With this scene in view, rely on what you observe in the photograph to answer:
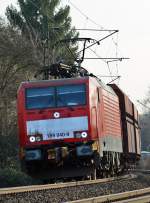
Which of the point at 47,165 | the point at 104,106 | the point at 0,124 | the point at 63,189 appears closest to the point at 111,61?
the point at 0,124

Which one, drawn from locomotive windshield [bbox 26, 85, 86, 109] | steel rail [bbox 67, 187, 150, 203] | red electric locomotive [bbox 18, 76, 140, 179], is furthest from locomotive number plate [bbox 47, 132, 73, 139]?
steel rail [bbox 67, 187, 150, 203]

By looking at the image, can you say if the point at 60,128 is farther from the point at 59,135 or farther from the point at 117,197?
the point at 117,197

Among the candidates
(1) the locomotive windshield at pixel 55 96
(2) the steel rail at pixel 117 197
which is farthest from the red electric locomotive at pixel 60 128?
(2) the steel rail at pixel 117 197

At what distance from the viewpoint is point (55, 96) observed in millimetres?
21031

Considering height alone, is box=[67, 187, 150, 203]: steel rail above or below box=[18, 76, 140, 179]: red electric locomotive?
below

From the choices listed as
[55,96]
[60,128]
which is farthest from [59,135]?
[55,96]

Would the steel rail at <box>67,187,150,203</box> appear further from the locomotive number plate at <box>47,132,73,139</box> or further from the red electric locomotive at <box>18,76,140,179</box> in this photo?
the locomotive number plate at <box>47,132,73,139</box>

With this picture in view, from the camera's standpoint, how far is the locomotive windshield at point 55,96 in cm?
2097

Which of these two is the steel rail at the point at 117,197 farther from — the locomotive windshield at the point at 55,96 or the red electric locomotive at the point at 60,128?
the locomotive windshield at the point at 55,96

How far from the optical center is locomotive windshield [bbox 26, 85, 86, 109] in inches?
826

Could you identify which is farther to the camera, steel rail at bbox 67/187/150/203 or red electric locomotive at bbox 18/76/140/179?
red electric locomotive at bbox 18/76/140/179

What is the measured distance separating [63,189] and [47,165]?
2.69 meters

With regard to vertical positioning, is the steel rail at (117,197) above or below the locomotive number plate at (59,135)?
below

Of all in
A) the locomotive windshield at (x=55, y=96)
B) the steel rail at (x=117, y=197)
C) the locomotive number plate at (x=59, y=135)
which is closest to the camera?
the steel rail at (x=117, y=197)
